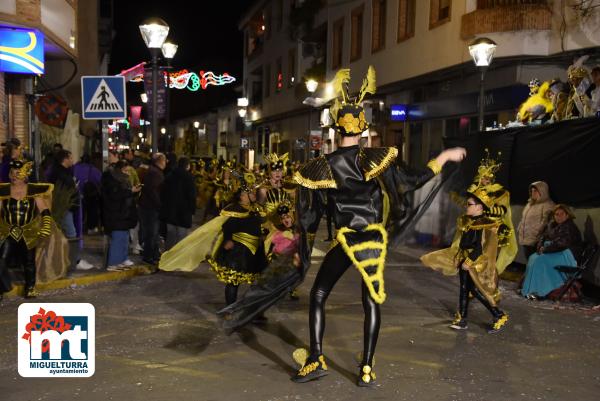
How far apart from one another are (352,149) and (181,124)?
2935 inches

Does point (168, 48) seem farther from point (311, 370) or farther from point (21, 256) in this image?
point (311, 370)

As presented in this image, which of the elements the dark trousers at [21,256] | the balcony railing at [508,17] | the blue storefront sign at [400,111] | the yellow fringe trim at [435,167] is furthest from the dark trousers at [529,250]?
the blue storefront sign at [400,111]

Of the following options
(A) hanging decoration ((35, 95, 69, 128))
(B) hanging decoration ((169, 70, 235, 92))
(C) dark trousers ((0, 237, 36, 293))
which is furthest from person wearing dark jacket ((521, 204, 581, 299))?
(B) hanging decoration ((169, 70, 235, 92))

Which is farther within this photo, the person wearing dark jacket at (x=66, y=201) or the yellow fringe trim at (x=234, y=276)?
the person wearing dark jacket at (x=66, y=201)

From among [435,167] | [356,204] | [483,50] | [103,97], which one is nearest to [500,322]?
[435,167]

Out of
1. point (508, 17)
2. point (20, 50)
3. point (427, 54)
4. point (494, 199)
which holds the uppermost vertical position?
point (508, 17)

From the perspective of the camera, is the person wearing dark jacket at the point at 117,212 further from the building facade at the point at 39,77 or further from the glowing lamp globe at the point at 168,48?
the glowing lamp globe at the point at 168,48

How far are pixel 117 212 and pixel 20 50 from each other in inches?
210

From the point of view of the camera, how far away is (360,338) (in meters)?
6.86

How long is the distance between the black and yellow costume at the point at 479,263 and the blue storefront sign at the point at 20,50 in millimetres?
9997

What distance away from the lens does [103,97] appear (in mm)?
11383

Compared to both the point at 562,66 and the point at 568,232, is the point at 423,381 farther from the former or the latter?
the point at 562,66

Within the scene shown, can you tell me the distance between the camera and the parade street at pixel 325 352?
5.27 m

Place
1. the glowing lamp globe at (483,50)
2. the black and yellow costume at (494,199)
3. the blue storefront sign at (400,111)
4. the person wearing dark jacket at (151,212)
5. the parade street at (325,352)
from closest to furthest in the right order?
the parade street at (325,352) → the black and yellow costume at (494,199) → the person wearing dark jacket at (151,212) → the glowing lamp globe at (483,50) → the blue storefront sign at (400,111)
